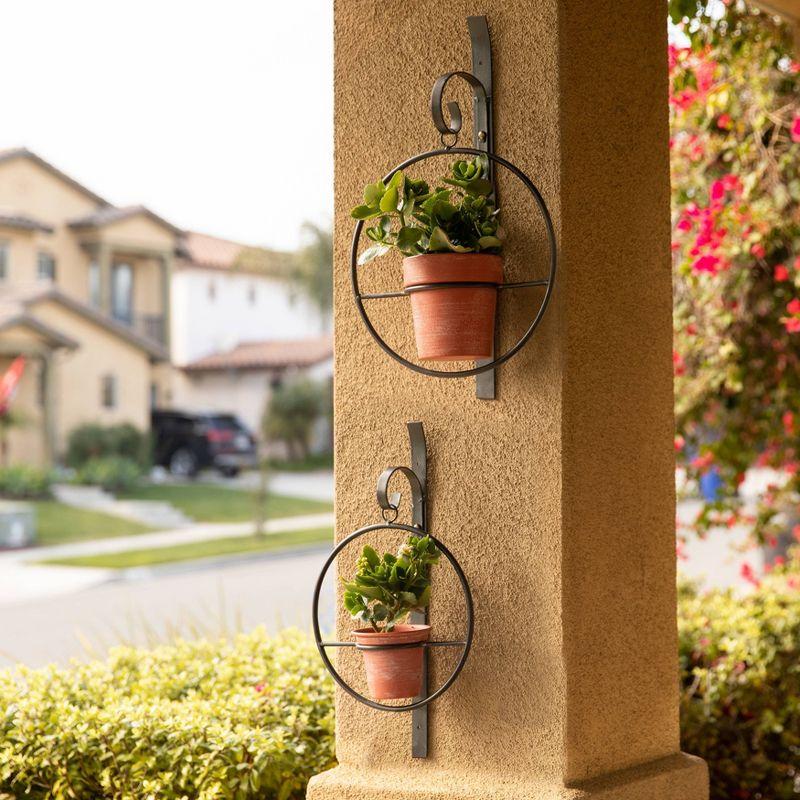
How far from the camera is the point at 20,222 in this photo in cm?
2014

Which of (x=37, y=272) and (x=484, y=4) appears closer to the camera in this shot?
(x=484, y=4)

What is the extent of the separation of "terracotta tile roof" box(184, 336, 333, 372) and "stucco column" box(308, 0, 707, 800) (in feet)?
79.5

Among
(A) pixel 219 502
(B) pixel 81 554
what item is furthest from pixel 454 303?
(A) pixel 219 502

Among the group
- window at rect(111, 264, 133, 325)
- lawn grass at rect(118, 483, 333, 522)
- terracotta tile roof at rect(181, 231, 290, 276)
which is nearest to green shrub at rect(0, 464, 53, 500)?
lawn grass at rect(118, 483, 333, 522)

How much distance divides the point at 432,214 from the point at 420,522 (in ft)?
1.87

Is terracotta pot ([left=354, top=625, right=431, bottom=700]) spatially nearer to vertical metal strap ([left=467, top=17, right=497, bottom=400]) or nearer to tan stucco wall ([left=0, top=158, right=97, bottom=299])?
vertical metal strap ([left=467, top=17, right=497, bottom=400])

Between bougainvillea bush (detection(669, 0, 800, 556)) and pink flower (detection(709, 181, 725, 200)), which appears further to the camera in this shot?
pink flower (detection(709, 181, 725, 200))

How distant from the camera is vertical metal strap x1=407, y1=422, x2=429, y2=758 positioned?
2057 millimetres

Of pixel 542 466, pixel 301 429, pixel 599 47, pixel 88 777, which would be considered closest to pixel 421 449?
pixel 542 466

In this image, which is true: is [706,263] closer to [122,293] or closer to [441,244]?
[441,244]

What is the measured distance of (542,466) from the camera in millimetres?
1989

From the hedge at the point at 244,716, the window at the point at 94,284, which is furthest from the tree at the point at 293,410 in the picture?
the hedge at the point at 244,716

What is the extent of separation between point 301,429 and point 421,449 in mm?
23452

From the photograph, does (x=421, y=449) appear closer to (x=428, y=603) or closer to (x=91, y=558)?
(x=428, y=603)
